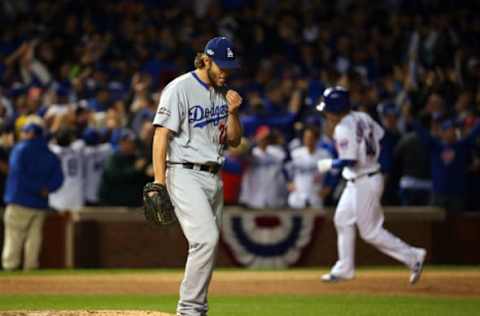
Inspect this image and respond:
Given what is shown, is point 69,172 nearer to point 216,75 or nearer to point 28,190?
point 28,190

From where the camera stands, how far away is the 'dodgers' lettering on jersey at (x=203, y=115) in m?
8.74

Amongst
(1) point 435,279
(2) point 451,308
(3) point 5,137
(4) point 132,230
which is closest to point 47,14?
(3) point 5,137

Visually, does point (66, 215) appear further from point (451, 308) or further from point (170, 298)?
point (451, 308)

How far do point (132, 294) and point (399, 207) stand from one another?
5.96m

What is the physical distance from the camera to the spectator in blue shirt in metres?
15.3

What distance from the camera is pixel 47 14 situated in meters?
21.2

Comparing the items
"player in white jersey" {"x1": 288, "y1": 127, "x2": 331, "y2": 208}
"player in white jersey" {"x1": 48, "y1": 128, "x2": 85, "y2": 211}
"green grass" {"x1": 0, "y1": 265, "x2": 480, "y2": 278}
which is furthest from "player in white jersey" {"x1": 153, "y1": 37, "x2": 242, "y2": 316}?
"player in white jersey" {"x1": 288, "y1": 127, "x2": 331, "y2": 208}

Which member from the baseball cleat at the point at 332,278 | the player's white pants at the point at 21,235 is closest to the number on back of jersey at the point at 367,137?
the baseball cleat at the point at 332,278

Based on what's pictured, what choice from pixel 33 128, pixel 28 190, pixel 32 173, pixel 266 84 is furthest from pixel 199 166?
pixel 266 84

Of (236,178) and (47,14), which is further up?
(47,14)

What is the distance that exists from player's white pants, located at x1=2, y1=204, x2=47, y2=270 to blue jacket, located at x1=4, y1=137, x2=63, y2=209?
12 centimetres

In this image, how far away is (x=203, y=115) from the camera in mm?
8773

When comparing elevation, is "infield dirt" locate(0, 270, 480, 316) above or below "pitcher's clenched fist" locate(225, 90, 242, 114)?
below

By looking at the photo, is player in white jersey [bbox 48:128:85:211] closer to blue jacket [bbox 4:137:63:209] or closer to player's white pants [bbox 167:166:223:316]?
blue jacket [bbox 4:137:63:209]
